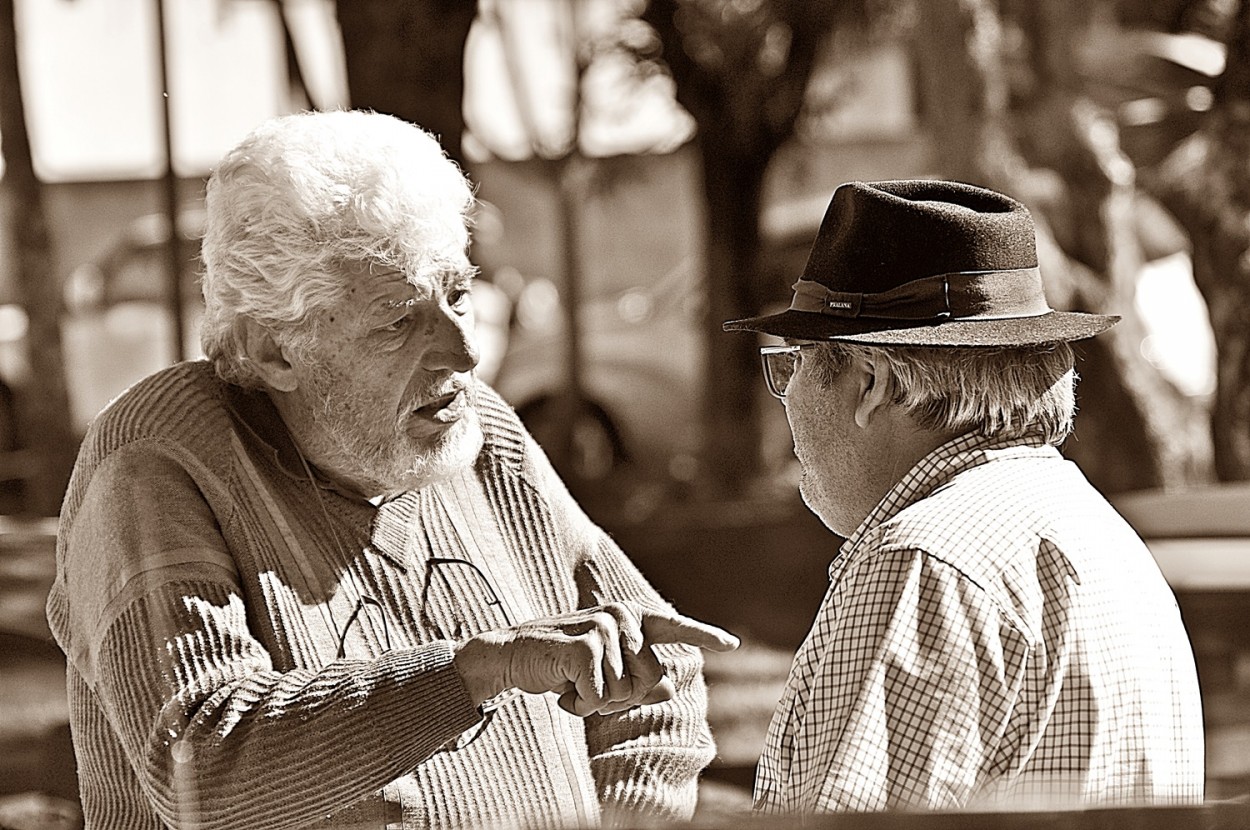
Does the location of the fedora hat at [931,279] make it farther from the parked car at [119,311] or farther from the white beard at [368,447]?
the parked car at [119,311]

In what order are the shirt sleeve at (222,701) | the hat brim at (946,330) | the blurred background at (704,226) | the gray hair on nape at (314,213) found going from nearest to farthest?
1. the hat brim at (946,330)
2. the shirt sleeve at (222,701)
3. the gray hair on nape at (314,213)
4. the blurred background at (704,226)

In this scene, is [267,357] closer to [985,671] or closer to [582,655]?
[582,655]

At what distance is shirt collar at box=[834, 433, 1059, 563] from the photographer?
194cm

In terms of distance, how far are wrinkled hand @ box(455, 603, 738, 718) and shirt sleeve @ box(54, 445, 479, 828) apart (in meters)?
0.04

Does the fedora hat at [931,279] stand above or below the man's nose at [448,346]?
above

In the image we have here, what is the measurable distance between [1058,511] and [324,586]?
1.08 metres

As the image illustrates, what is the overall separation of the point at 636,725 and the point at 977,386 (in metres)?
0.95

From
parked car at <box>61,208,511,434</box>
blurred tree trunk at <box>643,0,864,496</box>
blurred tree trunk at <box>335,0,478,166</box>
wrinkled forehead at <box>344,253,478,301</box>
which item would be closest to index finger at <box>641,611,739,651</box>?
wrinkled forehead at <box>344,253,478,301</box>

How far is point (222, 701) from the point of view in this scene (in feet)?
6.71

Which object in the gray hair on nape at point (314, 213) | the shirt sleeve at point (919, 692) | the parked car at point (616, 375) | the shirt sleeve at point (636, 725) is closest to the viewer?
the shirt sleeve at point (919, 692)

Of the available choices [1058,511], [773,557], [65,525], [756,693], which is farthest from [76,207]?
[1058,511]

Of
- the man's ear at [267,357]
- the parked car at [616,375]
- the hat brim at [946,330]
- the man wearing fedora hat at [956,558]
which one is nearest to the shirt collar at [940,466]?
the man wearing fedora hat at [956,558]

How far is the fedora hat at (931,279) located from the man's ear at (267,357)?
0.79 metres

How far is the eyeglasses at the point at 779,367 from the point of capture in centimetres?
217
